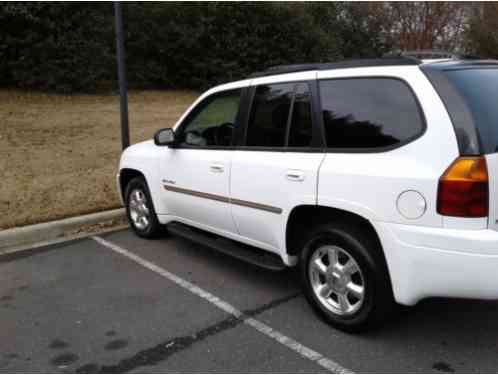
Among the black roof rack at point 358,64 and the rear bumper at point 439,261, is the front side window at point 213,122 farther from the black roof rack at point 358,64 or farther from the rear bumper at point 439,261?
the rear bumper at point 439,261

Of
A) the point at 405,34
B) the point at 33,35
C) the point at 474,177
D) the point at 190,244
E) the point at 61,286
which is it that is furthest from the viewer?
the point at 405,34

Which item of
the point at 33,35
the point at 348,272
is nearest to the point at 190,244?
the point at 348,272

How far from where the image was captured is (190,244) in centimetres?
538

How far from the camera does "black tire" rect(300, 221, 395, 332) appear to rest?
3119mm

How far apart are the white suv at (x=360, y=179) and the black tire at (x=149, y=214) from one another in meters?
0.96

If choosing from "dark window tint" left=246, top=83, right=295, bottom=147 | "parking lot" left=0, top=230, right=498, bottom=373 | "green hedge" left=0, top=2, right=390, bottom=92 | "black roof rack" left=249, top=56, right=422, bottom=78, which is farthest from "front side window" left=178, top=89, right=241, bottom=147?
"green hedge" left=0, top=2, right=390, bottom=92

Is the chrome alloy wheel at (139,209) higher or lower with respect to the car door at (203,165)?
lower

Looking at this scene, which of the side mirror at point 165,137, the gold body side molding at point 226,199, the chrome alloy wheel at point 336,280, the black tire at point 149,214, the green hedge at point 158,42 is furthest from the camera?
the green hedge at point 158,42

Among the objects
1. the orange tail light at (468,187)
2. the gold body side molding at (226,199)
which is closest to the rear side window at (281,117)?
the gold body side molding at (226,199)

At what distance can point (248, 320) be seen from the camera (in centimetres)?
366

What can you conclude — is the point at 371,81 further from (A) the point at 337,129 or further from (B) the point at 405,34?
(B) the point at 405,34

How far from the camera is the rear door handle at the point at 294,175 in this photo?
3451 millimetres

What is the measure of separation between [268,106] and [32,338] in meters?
2.39

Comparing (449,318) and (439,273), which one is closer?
(439,273)
